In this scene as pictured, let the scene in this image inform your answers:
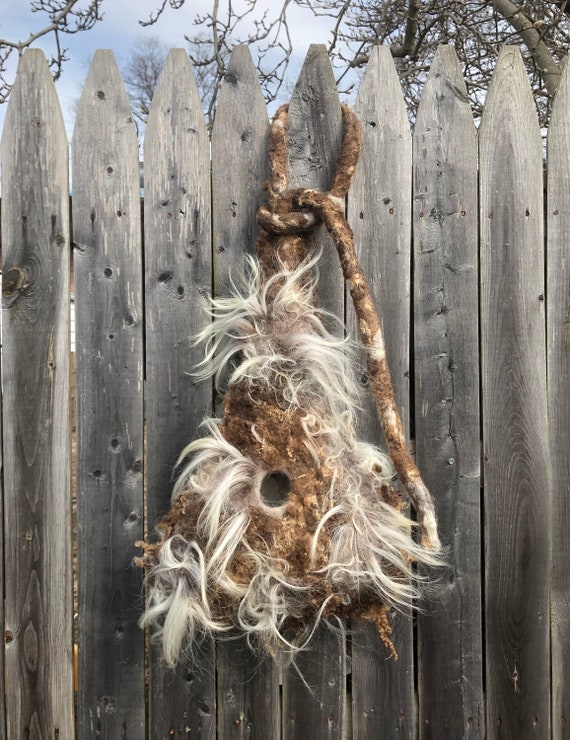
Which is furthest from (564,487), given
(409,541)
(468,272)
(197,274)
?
(197,274)

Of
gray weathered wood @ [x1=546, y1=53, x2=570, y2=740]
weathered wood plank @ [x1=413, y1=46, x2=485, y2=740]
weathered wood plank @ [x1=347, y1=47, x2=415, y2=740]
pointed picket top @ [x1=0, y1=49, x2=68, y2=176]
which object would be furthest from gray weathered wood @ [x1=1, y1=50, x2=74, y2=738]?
gray weathered wood @ [x1=546, y1=53, x2=570, y2=740]

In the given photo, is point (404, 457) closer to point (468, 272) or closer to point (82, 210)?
point (468, 272)

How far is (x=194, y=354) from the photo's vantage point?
1.89 metres

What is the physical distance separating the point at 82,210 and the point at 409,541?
1.41 metres

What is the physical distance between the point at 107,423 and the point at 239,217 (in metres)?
0.77

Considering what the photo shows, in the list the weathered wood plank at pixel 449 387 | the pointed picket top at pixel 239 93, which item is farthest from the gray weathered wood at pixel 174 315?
the weathered wood plank at pixel 449 387

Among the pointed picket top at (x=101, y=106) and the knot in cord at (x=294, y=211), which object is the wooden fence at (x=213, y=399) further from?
the knot in cord at (x=294, y=211)

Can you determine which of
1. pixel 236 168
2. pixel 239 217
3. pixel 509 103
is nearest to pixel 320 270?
pixel 239 217

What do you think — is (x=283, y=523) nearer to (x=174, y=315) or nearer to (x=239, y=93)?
(x=174, y=315)

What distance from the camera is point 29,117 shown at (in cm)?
191

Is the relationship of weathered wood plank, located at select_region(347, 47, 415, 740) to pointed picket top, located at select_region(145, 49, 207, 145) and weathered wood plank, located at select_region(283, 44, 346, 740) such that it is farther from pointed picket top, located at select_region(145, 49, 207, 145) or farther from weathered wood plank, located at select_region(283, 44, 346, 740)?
pointed picket top, located at select_region(145, 49, 207, 145)

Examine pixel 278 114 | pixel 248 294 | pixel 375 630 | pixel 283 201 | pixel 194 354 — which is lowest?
pixel 375 630

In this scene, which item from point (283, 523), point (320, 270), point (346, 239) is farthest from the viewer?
point (320, 270)

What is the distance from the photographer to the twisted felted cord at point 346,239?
1.64m
